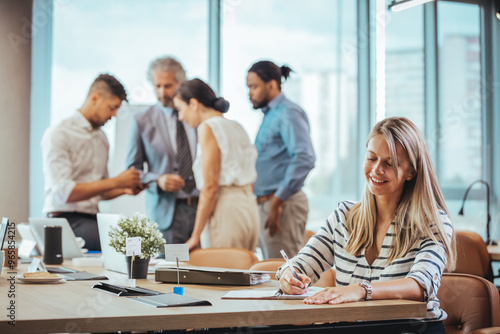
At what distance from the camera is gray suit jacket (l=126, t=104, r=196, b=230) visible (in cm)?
570

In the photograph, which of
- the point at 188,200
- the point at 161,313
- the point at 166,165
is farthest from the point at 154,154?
the point at 161,313

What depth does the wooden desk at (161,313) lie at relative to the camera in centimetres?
160

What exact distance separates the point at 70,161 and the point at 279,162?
1.87 metres

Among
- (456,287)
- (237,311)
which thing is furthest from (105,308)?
(456,287)

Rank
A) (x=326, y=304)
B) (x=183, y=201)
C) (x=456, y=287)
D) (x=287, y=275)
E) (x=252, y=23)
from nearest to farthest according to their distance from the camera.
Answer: (x=326, y=304)
(x=287, y=275)
(x=456, y=287)
(x=183, y=201)
(x=252, y=23)

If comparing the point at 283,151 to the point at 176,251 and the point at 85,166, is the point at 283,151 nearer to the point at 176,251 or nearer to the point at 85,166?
the point at 85,166

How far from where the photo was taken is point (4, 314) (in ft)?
5.56

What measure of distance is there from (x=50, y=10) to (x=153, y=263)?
→ 347cm

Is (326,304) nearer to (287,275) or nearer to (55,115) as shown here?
(287,275)

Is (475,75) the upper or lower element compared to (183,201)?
upper

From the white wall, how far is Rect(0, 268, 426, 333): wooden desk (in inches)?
147

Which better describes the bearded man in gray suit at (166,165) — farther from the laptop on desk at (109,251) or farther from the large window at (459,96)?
the large window at (459,96)

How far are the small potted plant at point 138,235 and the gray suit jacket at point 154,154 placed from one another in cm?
290

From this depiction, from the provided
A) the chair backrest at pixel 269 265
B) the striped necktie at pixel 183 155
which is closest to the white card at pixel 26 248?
the chair backrest at pixel 269 265
